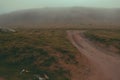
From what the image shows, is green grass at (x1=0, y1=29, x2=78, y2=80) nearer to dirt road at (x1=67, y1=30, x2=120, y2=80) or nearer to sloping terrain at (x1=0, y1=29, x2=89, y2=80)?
sloping terrain at (x1=0, y1=29, x2=89, y2=80)

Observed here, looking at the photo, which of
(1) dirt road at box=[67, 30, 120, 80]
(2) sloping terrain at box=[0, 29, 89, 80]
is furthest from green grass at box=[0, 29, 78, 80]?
(1) dirt road at box=[67, 30, 120, 80]

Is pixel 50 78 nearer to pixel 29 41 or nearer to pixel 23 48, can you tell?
pixel 23 48

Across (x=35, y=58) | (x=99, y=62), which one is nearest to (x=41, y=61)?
(x=35, y=58)

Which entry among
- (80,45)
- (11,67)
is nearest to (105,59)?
(80,45)

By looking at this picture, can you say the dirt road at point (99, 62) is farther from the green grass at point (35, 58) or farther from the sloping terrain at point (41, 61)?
the green grass at point (35, 58)

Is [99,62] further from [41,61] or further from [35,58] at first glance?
[35,58]
